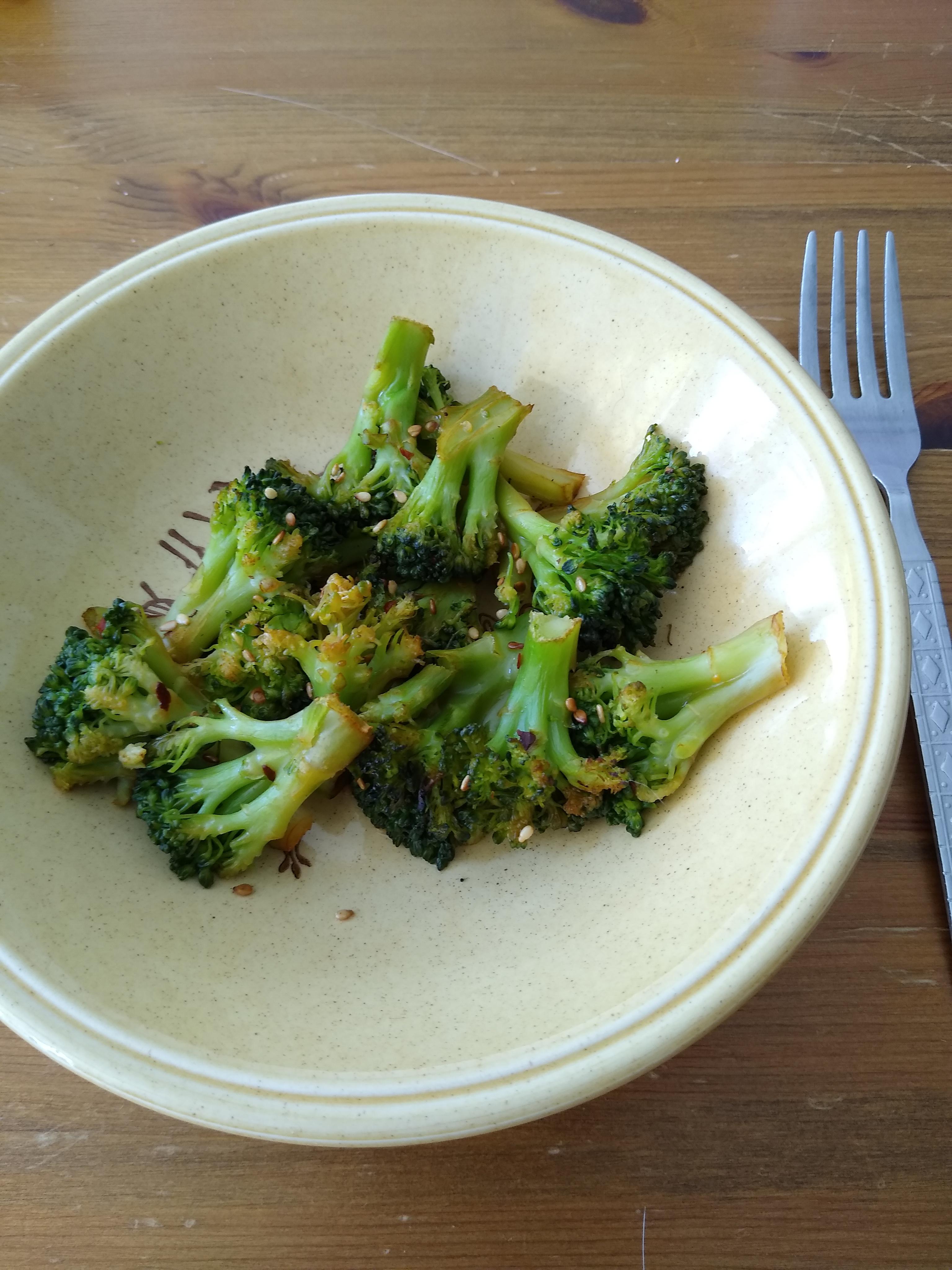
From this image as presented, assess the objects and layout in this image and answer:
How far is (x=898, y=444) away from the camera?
1.89m

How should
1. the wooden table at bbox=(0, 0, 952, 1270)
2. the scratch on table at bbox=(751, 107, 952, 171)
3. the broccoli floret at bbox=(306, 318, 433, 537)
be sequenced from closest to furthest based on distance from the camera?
1. the wooden table at bbox=(0, 0, 952, 1270)
2. the broccoli floret at bbox=(306, 318, 433, 537)
3. the scratch on table at bbox=(751, 107, 952, 171)

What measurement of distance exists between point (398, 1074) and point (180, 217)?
211 centimetres

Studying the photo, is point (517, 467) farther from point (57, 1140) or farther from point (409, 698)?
point (57, 1140)

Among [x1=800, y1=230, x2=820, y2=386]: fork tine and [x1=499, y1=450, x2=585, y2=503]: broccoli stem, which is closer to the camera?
[x1=499, y1=450, x2=585, y2=503]: broccoli stem

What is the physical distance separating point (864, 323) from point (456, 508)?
1.09 m

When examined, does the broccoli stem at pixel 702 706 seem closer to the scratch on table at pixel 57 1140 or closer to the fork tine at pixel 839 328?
the fork tine at pixel 839 328

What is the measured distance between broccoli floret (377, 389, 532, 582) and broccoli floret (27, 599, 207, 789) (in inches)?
17.3

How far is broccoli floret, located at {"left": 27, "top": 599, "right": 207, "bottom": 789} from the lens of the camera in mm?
1404

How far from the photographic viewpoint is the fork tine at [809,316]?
78.5 inches

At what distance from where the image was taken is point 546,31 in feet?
8.18

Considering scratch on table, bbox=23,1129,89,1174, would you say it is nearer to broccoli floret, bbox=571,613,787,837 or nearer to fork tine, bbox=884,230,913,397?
broccoli floret, bbox=571,613,787,837

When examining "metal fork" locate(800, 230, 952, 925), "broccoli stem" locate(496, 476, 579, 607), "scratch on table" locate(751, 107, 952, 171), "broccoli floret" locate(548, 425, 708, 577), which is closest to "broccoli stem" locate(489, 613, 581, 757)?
"broccoli stem" locate(496, 476, 579, 607)

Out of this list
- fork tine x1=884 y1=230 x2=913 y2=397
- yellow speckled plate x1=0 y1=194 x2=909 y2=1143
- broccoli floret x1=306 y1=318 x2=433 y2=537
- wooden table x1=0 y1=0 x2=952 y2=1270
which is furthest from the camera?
fork tine x1=884 y1=230 x2=913 y2=397

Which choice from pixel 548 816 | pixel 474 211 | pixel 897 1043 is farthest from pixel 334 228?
pixel 897 1043
